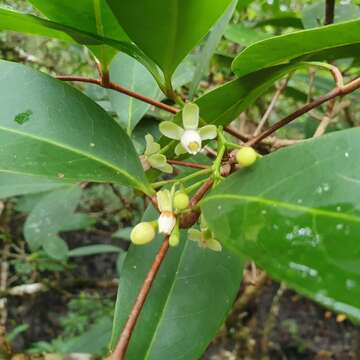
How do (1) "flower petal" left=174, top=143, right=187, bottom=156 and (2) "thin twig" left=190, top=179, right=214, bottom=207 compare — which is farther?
(1) "flower petal" left=174, top=143, right=187, bottom=156

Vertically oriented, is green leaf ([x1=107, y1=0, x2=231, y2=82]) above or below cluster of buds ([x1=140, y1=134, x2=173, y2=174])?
above

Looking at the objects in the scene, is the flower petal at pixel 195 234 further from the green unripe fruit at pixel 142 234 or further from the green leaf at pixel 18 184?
the green leaf at pixel 18 184

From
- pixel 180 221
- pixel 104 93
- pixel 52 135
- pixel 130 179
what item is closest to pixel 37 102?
pixel 52 135

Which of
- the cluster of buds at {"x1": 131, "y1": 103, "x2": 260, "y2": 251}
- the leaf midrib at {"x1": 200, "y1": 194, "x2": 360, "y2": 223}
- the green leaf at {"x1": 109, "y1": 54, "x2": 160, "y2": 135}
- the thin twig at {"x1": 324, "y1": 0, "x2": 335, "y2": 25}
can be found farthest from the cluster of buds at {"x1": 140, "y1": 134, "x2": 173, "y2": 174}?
the thin twig at {"x1": 324, "y1": 0, "x2": 335, "y2": 25}

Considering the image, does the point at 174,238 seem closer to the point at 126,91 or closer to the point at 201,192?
the point at 201,192

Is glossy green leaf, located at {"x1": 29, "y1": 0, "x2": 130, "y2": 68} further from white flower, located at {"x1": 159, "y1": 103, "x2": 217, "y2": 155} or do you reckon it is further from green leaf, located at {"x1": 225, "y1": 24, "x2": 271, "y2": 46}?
green leaf, located at {"x1": 225, "y1": 24, "x2": 271, "y2": 46}

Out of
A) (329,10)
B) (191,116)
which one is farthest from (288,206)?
(329,10)
